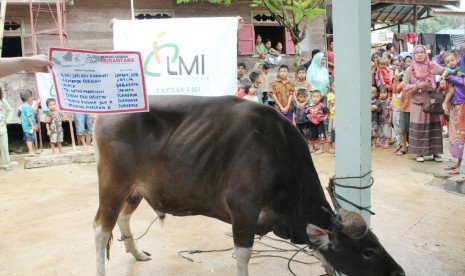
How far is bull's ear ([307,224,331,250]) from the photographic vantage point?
255 cm

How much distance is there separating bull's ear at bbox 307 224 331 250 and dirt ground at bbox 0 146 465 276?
2.88 feet

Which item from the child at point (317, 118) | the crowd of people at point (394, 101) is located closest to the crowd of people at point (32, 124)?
the crowd of people at point (394, 101)

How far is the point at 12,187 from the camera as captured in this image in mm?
6980

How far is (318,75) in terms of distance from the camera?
990 cm

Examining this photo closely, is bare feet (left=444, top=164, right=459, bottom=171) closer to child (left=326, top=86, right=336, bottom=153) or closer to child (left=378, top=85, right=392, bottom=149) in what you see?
child (left=378, top=85, right=392, bottom=149)

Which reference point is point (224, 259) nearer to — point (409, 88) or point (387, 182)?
point (387, 182)

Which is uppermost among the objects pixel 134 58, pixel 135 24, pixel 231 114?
pixel 135 24

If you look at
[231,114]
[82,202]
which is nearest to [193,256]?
[231,114]

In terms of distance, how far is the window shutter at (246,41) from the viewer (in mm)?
13844

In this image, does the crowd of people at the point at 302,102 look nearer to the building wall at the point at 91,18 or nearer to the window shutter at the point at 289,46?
the building wall at the point at 91,18

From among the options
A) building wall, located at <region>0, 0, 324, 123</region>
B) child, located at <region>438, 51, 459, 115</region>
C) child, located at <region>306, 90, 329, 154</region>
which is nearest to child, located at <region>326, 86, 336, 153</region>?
child, located at <region>306, 90, 329, 154</region>

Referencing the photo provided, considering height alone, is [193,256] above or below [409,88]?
below

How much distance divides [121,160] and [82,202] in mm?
2952

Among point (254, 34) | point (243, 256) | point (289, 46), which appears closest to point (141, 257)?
point (243, 256)
